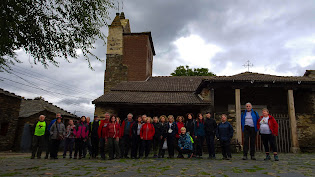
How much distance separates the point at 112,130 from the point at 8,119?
13.8 meters

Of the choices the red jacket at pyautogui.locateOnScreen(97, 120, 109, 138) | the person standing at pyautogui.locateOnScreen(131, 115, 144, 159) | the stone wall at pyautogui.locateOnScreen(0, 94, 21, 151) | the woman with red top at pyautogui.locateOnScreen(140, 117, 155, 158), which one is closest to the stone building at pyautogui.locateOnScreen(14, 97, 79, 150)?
the stone wall at pyautogui.locateOnScreen(0, 94, 21, 151)

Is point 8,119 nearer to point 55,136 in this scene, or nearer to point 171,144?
point 55,136

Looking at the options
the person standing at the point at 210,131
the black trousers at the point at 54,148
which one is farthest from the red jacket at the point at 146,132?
the black trousers at the point at 54,148

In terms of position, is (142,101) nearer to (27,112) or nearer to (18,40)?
(18,40)

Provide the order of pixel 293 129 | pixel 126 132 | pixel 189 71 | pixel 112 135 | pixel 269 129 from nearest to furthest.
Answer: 1. pixel 269 129
2. pixel 112 135
3. pixel 126 132
4. pixel 293 129
5. pixel 189 71

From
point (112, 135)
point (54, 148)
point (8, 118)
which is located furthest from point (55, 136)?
point (8, 118)

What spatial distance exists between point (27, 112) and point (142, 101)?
1288 cm

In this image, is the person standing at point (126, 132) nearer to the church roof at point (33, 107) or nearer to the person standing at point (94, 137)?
the person standing at point (94, 137)

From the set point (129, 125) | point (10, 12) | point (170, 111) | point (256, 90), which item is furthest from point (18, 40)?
point (256, 90)

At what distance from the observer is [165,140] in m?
8.52

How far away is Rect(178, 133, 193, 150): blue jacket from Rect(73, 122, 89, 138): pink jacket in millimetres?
3570

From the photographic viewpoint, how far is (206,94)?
13.6 metres

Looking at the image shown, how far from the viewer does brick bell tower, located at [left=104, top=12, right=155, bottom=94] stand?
21172 mm

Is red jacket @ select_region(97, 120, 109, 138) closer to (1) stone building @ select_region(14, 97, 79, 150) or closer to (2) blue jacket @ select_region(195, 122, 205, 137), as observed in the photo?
(2) blue jacket @ select_region(195, 122, 205, 137)
